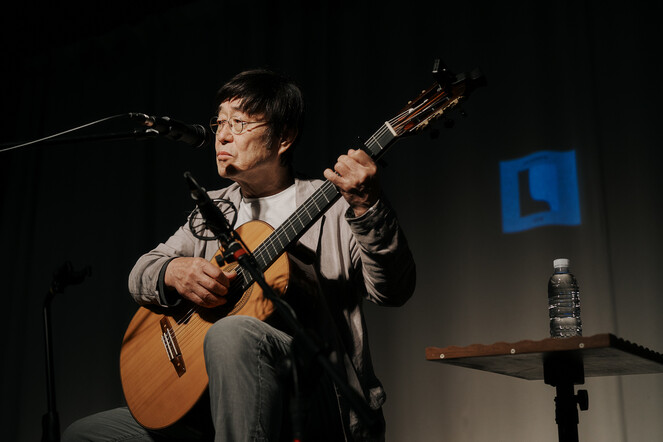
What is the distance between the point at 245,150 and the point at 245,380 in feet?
2.88

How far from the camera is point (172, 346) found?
1.73 meters

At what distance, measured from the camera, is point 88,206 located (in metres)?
4.04

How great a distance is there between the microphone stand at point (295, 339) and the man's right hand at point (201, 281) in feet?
0.97

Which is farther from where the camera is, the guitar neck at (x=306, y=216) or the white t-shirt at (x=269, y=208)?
the white t-shirt at (x=269, y=208)

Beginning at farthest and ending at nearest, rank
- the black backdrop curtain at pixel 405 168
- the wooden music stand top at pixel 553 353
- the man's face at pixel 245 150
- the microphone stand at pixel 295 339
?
the black backdrop curtain at pixel 405 168 < the man's face at pixel 245 150 < the wooden music stand top at pixel 553 353 < the microphone stand at pixel 295 339

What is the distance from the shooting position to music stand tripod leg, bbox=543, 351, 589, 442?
1.68m

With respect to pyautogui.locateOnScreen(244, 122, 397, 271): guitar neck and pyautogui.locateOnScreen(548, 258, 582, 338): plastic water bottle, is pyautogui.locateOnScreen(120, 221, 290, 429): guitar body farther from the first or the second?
pyautogui.locateOnScreen(548, 258, 582, 338): plastic water bottle

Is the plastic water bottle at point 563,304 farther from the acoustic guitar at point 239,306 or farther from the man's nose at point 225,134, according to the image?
the man's nose at point 225,134

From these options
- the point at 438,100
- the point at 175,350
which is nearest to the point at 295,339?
the point at 175,350

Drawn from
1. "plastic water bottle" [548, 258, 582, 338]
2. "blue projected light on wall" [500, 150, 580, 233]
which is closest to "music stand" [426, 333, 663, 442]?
"plastic water bottle" [548, 258, 582, 338]

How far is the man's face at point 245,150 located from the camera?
1.99 meters

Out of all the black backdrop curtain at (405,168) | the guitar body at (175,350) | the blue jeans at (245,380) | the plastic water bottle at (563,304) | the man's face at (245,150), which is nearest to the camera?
the blue jeans at (245,380)

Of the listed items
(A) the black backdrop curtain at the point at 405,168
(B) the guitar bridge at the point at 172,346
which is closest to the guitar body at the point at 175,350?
(B) the guitar bridge at the point at 172,346

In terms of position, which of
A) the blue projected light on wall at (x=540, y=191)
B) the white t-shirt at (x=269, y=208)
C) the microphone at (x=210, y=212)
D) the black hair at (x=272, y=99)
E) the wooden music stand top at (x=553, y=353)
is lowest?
the wooden music stand top at (x=553, y=353)
